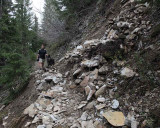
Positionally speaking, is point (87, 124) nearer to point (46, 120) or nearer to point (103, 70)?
point (46, 120)

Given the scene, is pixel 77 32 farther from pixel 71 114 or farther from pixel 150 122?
pixel 150 122

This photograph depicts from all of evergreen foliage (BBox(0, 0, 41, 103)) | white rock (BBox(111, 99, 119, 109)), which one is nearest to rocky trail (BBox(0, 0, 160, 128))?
white rock (BBox(111, 99, 119, 109))

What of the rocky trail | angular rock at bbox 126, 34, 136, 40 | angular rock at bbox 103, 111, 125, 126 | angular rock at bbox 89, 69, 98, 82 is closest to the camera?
angular rock at bbox 103, 111, 125, 126

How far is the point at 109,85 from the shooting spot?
3641 mm

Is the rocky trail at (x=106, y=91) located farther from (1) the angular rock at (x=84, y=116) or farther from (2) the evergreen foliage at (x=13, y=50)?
(2) the evergreen foliage at (x=13, y=50)

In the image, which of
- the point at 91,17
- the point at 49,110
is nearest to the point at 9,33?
the point at 91,17

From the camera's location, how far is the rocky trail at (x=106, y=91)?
8.89ft

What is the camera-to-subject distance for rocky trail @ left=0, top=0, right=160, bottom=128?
107 inches

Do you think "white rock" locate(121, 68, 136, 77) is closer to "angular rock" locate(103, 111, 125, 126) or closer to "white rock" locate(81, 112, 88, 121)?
"angular rock" locate(103, 111, 125, 126)

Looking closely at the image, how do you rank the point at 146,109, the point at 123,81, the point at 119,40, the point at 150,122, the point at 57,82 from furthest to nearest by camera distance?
the point at 57,82 < the point at 119,40 < the point at 123,81 < the point at 146,109 < the point at 150,122

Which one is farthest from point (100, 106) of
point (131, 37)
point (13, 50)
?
point (13, 50)

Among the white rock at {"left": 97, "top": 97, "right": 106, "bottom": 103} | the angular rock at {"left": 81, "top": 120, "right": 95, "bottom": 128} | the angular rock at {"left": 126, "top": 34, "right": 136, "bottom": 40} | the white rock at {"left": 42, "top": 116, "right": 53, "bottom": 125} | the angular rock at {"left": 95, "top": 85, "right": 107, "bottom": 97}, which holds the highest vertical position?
the angular rock at {"left": 126, "top": 34, "right": 136, "bottom": 40}

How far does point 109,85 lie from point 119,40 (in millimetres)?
1856

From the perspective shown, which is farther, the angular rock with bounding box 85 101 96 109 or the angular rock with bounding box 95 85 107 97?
the angular rock with bounding box 95 85 107 97
